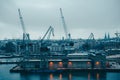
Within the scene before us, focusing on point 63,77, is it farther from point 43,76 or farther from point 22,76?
point 22,76

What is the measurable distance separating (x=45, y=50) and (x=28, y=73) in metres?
3.62

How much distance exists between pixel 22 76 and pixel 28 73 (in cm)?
87

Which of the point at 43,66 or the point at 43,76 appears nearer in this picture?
the point at 43,76

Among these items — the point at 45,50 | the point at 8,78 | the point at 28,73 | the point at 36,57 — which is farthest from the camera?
the point at 45,50

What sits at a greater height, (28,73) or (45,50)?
(45,50)

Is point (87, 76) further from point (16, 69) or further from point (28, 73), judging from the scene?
point (16, 69)

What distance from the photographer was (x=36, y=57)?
16.4m

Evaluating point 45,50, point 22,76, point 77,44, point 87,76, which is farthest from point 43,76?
point 77,44

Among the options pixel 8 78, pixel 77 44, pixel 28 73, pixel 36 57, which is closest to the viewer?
pixel 8 78

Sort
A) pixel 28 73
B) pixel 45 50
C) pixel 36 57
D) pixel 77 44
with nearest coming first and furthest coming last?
pixel 28 73 → pixel 36 57 → pixel 45 50 → pixel 77 44

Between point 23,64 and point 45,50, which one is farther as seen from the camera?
point 45,50

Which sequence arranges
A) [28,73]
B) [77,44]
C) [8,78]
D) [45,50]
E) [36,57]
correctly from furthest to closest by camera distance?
[77,44]
[45,50]
[36,57]
[28,73]
[8,78]

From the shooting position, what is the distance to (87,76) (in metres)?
12.9

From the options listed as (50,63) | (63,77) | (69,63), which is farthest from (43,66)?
(63,77)
